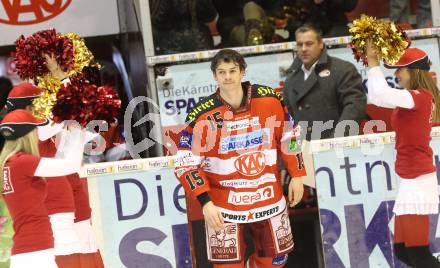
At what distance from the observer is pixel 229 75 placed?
18.4 ft

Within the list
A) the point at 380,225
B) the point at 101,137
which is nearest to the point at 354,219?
the point at 380,225

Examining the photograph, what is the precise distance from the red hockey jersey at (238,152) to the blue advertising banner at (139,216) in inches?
20.6

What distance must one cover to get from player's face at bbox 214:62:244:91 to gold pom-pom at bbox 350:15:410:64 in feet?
2.74

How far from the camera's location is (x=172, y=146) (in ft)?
23.9

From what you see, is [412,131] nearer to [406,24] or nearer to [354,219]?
[354,219]

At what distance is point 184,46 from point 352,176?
214 cm

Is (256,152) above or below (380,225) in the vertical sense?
above

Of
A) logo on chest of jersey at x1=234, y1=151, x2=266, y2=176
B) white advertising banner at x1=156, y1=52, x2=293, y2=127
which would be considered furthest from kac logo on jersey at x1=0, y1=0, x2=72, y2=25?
logo on chest of jersey at x1=234, y1=151, x2=266, y2=176

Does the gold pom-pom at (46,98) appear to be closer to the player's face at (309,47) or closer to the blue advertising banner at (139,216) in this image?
the blue advertising banner at (139,216)

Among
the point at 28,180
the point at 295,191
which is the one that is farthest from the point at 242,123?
the point at 28,180

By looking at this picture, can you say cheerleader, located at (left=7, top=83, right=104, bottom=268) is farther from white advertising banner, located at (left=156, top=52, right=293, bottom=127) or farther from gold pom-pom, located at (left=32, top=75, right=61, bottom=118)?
white advertising banner, located at (left=156, top=52, right=293, bottom=127)

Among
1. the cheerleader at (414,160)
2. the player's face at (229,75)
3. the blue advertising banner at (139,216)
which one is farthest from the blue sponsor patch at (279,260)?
the player's face at (229,75)

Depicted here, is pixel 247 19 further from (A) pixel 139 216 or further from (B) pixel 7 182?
(B) pixel 7 182

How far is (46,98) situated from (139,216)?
1319 mm
